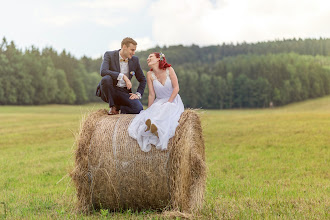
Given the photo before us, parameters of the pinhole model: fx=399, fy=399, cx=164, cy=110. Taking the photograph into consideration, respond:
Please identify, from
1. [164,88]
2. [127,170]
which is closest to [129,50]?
[164,88]

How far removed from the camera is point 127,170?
6.44 m

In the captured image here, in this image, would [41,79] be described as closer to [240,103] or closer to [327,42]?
[240,103]

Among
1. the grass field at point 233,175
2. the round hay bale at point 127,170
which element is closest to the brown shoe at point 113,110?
the grass field at point 233,175

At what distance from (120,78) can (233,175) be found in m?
5.06

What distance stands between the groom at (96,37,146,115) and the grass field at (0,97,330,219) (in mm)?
336

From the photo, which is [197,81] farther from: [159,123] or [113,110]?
[159,123]

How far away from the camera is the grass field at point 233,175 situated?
6773 millimetres

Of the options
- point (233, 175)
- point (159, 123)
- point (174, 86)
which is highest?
point (174, 86)

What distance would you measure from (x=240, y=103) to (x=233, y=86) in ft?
15.9

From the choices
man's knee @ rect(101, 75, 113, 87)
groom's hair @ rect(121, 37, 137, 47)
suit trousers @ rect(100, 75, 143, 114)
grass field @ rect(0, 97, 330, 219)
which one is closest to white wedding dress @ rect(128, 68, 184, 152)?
grass field @ rect(0, 97, 330, 219)

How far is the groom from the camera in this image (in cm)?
777

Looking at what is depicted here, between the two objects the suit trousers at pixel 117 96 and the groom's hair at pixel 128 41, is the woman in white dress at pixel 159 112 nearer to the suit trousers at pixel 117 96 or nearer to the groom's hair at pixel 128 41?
the groom's hair at pixel 128 41

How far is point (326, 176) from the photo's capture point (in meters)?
11.2

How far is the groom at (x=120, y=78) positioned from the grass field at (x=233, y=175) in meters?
0.34
